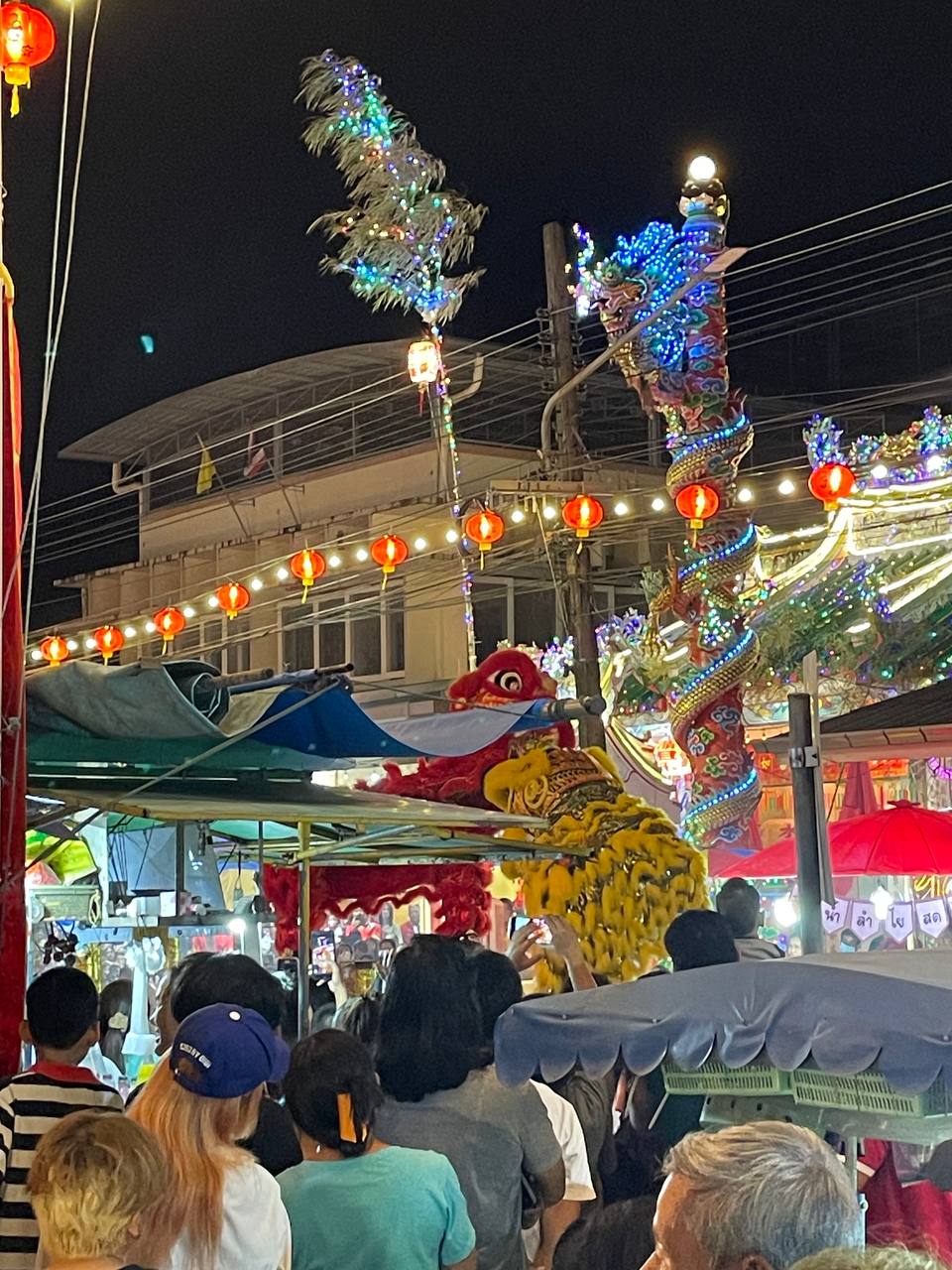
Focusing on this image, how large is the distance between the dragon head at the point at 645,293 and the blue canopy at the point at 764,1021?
31.7 feet

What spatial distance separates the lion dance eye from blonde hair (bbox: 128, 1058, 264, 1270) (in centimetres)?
552

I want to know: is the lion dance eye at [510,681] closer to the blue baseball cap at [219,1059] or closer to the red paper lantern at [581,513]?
the red paper lantern at [581,513]

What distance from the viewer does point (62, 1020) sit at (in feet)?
15.6

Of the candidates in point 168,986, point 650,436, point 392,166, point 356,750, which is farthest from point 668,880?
point 650,436

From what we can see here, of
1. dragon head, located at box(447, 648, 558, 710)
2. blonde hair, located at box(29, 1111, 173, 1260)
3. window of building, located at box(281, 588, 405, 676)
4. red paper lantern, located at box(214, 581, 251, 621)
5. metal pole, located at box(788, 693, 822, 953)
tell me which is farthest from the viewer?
window of building, located at box(281, 588, 405, 676)

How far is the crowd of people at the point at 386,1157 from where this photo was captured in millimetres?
2625

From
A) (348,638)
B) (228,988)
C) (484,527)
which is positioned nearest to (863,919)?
(484,527)

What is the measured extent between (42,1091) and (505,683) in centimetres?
511

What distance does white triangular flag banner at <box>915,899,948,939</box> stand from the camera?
536 inches

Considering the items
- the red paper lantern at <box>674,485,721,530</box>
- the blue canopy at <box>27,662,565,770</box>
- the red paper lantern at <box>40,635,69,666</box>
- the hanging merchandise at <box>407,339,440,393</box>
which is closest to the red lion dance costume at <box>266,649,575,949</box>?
the blue canopy at <box>27,662,565,770</box>

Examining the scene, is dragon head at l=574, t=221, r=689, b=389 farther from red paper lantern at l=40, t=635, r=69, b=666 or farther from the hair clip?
the hair clip

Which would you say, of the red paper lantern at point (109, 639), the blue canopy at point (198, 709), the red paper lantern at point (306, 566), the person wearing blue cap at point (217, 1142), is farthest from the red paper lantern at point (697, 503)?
the person wearing blue cap at point (217, 1142)

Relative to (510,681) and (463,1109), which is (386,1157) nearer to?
(463,1109)

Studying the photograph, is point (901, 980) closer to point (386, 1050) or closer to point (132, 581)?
point (386, 1050)
